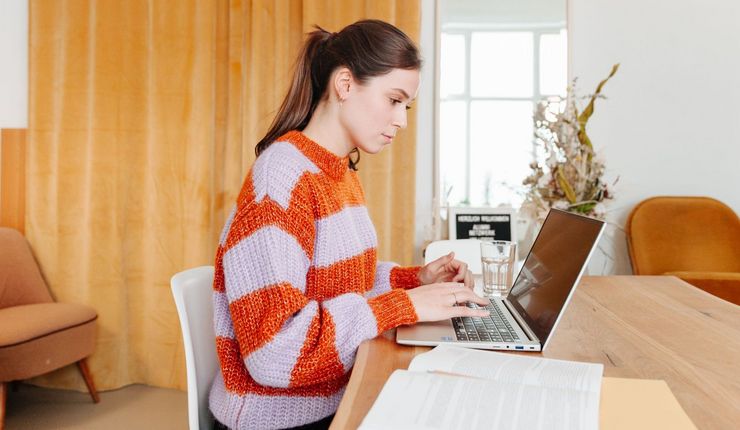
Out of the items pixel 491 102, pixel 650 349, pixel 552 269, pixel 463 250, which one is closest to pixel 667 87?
pixel 491 102

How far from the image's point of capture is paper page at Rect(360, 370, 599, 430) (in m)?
0.64

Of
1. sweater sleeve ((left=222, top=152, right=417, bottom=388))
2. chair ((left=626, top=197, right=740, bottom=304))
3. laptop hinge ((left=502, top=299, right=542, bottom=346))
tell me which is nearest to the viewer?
sweater sleeve ((left=222, top=152, right=417, bottom=388))

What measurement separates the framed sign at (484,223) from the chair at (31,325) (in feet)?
5.61

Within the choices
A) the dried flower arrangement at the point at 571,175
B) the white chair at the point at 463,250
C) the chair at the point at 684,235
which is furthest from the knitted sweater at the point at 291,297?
the chair at the point at 684,235

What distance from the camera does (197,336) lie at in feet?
3.87

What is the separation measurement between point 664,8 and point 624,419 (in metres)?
2.89

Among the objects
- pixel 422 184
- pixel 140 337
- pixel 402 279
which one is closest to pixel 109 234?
pixel 140 337

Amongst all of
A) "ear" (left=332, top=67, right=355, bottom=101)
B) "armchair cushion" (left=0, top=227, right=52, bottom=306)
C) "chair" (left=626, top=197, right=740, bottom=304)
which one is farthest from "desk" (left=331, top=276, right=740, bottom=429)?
"armchair cushion" (left=0, top=227, right=52, bottom=306)

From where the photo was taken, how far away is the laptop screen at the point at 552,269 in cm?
98

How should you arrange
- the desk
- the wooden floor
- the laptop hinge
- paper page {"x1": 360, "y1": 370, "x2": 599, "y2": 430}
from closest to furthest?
paper page {"x1": 360, "y1": 370, "x2": 599, "y2": 430}
the desk
the laptop hinge
the wooden floor

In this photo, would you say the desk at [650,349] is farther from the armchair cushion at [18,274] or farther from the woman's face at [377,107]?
the armchair cushion at [18,274]

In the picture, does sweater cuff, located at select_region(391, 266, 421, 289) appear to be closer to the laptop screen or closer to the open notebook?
the laptop screen

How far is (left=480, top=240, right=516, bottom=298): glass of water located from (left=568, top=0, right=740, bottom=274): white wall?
174 centimetres

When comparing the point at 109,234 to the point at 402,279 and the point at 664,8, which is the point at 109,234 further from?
the point at 664,8
